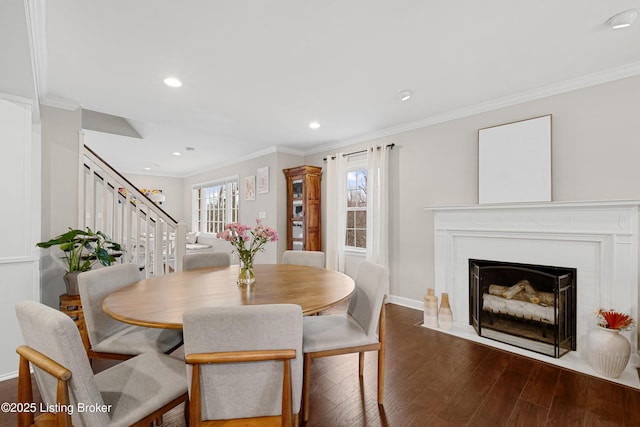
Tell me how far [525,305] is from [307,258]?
2124 millimetres

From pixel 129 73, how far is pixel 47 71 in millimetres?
641

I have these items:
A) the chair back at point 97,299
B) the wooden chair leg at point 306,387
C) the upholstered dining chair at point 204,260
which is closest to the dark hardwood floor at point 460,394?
the wooden chair leg at point 306,387

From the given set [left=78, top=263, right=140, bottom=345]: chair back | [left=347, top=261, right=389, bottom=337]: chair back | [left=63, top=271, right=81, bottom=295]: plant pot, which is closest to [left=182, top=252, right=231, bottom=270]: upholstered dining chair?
[left=78, top=263, right=140, bottom=345]: chair back

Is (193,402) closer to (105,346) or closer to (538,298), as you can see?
(105,346)

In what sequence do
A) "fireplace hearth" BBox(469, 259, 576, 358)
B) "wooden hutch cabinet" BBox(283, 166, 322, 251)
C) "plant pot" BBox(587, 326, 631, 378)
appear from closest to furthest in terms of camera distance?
"plant pot" BBox(587, 326, 631, 378)
"fireplace hearth" BBox(469, 259, 576, 358)
"wooden hutch cabinet" BBox(283, 166, 322, 251)

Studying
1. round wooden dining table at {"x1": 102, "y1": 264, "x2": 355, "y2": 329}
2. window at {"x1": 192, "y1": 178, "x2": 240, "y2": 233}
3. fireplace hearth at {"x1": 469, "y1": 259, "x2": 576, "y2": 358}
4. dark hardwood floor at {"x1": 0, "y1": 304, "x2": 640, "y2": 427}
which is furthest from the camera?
window at {"x1": 192, "y1": 178, "x2": 240, "y2": 233}

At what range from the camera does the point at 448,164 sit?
3395mm

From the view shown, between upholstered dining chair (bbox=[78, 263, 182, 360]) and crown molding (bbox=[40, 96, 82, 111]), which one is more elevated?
crown molding (bbox=[40, 96, 82, 111])

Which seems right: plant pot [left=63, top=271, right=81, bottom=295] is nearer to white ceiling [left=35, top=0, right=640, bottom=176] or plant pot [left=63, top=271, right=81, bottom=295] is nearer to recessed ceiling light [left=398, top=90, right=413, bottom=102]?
white ceiling [left=35, top=0, right=640, bottom=176]

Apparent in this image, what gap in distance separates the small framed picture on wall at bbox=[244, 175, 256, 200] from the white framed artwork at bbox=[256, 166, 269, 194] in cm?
14

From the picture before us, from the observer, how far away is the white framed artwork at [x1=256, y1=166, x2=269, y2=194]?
5.04 metres

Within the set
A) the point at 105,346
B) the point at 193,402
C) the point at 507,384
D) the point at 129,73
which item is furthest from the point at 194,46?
the point at 507,384

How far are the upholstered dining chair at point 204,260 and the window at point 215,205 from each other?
315cm

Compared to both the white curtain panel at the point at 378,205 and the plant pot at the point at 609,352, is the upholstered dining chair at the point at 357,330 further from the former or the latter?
the white curtain panel at the point at 378,205
